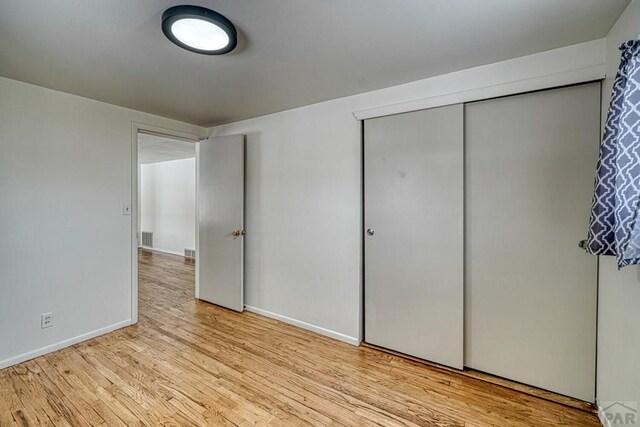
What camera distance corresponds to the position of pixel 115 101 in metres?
Result: 2.74

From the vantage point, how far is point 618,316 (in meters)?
1.51

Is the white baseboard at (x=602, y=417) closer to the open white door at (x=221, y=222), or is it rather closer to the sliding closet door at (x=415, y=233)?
the sliding closet door at (x=415, y=233)

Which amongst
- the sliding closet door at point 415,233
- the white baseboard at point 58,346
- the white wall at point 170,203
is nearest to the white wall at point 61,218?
the white baseboard at point 58,346

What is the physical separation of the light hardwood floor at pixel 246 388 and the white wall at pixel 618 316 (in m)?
0.36

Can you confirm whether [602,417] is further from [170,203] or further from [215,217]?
[170,203]

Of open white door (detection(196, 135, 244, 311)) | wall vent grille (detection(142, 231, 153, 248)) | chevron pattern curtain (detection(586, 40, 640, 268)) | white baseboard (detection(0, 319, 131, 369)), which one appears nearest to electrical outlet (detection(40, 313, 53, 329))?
white baseboard (detection(0, 319, 131, 369))

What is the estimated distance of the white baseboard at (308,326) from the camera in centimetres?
263

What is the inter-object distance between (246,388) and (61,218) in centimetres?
220

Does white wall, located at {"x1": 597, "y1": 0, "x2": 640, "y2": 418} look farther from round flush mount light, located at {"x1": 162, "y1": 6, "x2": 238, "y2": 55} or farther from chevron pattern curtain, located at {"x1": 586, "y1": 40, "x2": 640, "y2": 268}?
round flush mount light, located at {"x1": 162, "y1": 6, "x2": 238, "y2": 55}

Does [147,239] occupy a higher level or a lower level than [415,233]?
lower

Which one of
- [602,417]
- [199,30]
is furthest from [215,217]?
[602,417]

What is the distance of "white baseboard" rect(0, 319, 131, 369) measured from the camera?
88.0 inches

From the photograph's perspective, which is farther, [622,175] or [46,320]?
[46,320]

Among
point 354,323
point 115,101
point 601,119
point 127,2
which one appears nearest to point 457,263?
point 354,323
